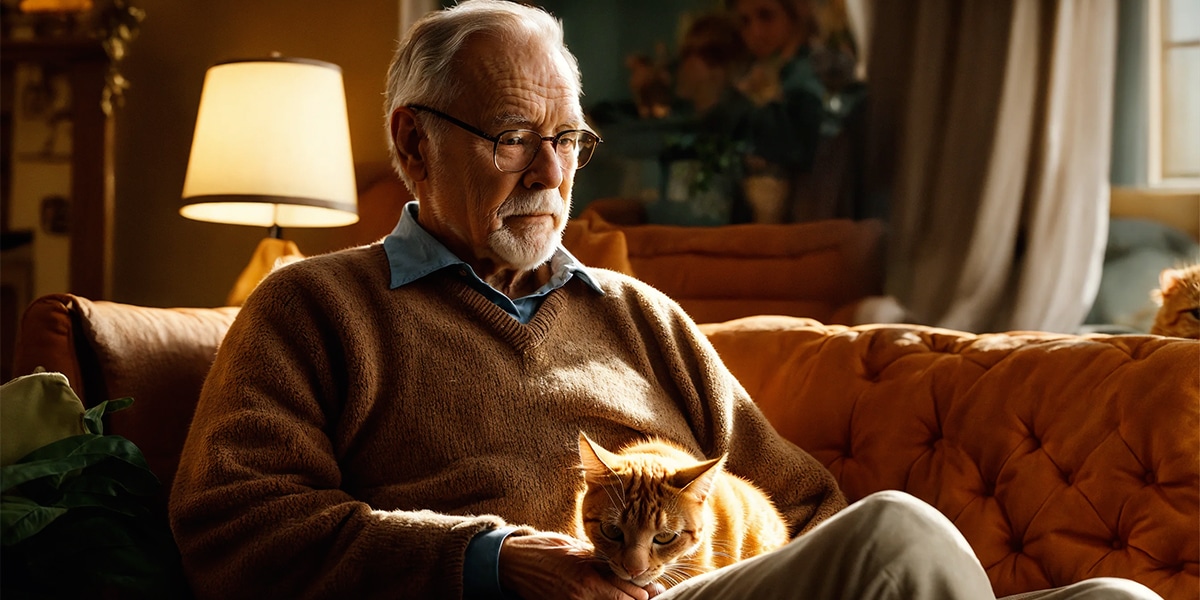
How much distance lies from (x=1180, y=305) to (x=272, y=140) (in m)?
1.98

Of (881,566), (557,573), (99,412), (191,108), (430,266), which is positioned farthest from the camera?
(191,108)

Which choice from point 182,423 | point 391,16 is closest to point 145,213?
point 391,16

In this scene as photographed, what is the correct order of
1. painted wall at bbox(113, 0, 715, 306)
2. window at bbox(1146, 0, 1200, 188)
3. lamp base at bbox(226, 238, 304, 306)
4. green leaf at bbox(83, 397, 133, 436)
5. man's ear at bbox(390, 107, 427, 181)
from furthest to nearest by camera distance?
painted wall at bbox(113, 0, 715, 306) < lamp base at bbox(226, 238, 304, 306) < window at bbox(1146, 0, 1200, 188) < man's ear at bbox(390, 107, 427, 181) < green leaf at bbox(83, 397, 133, 436)

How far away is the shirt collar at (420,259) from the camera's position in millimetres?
1471

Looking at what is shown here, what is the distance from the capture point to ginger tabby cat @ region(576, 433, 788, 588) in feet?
3.81

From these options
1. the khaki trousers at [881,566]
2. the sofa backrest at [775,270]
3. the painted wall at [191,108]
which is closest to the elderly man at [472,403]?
the khaki trousers at [881,566]

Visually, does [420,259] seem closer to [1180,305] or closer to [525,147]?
[525,147]

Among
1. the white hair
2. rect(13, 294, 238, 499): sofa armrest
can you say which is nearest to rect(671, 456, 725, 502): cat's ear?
the white hair

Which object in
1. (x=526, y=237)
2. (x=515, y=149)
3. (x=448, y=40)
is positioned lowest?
(x=526, y=237)

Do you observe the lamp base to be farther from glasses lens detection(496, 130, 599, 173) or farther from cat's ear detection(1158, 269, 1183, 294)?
cat's ear detection(1158, 269, 1183, 294)

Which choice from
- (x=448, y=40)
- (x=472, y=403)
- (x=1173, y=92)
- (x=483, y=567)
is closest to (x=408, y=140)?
(x=448, y=40)

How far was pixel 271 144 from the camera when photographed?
242 cm

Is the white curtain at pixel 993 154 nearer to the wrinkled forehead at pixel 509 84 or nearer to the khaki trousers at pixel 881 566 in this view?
the wrinkled forehead at pixel 509 84

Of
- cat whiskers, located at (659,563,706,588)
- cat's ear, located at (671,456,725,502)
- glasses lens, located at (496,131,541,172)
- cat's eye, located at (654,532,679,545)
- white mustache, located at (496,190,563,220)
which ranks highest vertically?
glasses lens, located at (496,131,541,172)
